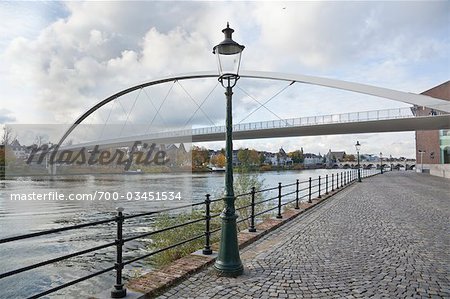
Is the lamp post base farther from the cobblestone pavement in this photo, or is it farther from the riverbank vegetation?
the riverbank vegetation

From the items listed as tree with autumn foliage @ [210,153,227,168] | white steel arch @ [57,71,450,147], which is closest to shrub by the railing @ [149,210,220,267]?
white steel arch @ [57,71,450,147]

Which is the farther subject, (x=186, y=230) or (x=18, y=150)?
(x=18, y=150)

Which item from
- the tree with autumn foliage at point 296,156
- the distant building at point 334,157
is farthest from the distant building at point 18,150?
the distant building at point 334,157

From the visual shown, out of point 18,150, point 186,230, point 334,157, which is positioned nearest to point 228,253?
point 186,230

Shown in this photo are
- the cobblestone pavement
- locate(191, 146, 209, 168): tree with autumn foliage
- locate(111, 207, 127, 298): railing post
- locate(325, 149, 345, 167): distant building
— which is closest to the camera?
locate(111, 207, 127, 298): railing post

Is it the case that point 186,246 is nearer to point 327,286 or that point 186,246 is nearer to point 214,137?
point 327,286

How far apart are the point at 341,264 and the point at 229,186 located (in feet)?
6.59

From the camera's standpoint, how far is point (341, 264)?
15.9ft

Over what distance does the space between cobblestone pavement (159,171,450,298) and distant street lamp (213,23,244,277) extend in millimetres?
170

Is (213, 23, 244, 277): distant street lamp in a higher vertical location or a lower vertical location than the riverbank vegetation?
higher

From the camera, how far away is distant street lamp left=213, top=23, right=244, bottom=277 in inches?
173

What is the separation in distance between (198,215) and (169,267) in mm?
7014

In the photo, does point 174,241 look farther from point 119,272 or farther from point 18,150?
point 18,150

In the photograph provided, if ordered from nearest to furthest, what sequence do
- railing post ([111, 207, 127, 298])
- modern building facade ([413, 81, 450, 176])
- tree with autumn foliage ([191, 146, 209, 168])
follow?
railing post ([111, 207, 127, 298])
modern building facade ([413, 81, 450, 176])
tree with autumn foliage ([191, 146, 209, 168])
